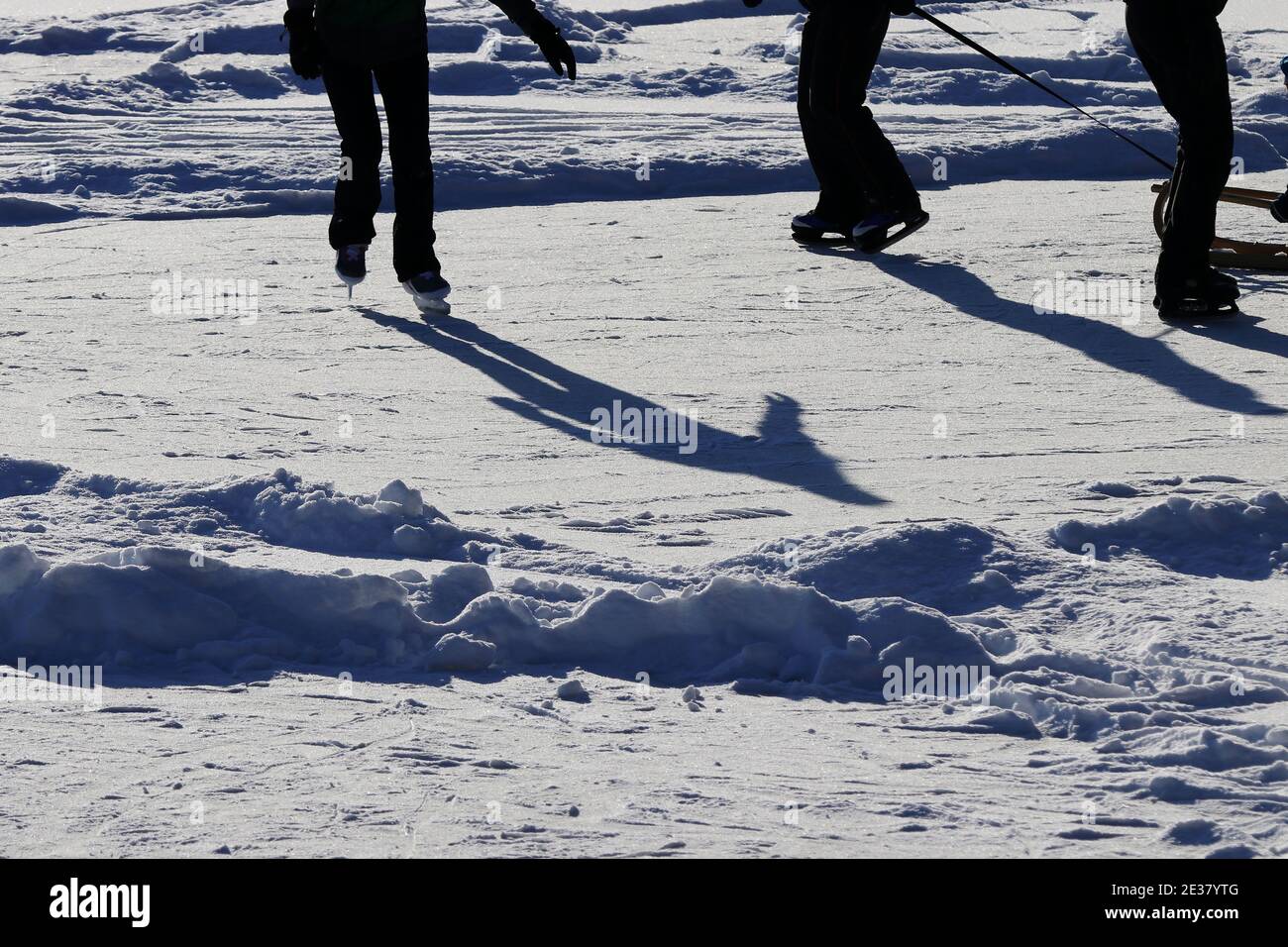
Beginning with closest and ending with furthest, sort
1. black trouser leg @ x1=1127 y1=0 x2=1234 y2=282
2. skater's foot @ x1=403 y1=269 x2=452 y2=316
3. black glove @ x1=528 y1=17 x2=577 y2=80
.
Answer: black trouser leg @ x1=1127 y1=0 x2=1234 y2=282 → black glove @ x1=528 y1=17 x2=577 y2=80 → skater's foot @ x1=403 y1=269 x2=452 y2=316

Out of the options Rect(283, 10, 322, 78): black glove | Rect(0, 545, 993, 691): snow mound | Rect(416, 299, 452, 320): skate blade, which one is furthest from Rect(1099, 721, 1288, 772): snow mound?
Rect(283, 10, 322, 78): black glove

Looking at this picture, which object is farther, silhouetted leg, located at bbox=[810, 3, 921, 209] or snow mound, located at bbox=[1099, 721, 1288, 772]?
silhouetted leg, located at bbox=[810, 3, 921, 209]

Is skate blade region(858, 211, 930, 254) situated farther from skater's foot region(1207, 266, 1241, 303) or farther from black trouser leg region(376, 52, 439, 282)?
black trouser leg region(376, 52, 439, 282)

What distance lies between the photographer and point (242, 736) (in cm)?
284

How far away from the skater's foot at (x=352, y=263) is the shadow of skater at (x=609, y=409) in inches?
12.7

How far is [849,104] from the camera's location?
6.64 m

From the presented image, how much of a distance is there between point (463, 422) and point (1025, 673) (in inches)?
84.4

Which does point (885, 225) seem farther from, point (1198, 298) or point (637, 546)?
point (637, 546)

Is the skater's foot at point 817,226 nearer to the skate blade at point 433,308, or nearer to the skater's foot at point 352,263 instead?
the skate blade at point 433,308

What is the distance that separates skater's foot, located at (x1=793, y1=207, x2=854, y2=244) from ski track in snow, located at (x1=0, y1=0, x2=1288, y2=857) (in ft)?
0.36

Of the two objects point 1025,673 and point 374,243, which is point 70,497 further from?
point 374,243

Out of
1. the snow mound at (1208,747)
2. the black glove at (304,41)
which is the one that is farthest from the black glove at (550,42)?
the snow mound at (1208,747)

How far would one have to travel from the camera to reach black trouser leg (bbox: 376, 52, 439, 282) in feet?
19.1

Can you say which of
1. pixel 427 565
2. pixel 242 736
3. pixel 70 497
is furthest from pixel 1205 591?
pixel 70 497
